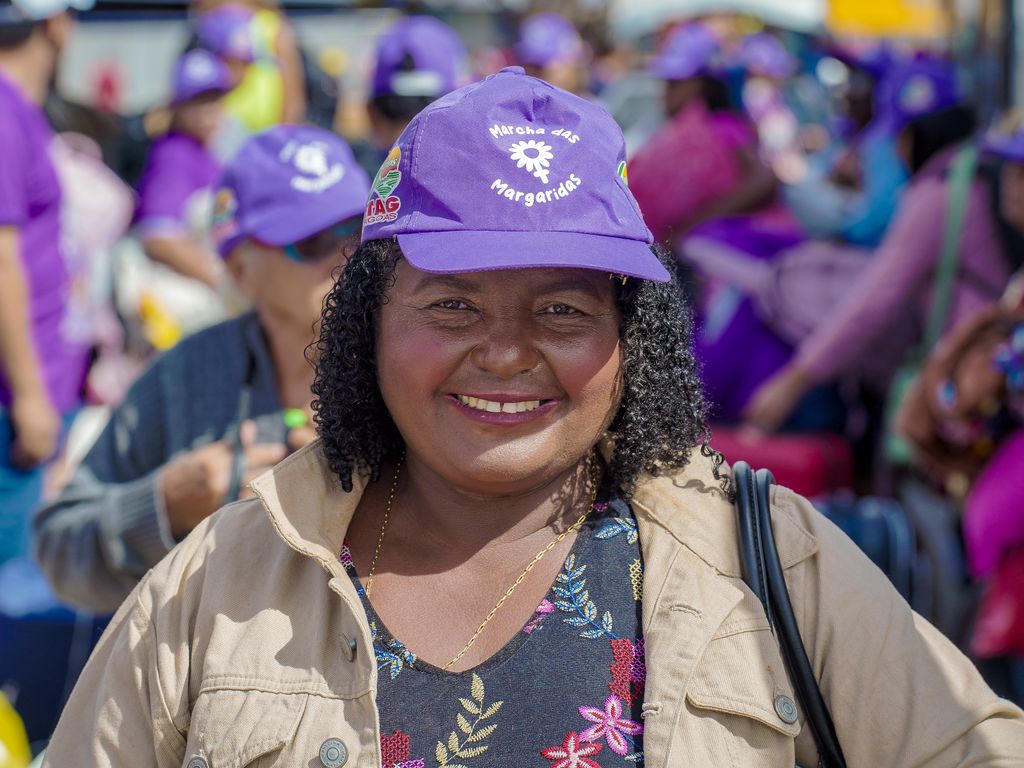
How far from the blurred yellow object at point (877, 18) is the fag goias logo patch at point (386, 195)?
12.9 m

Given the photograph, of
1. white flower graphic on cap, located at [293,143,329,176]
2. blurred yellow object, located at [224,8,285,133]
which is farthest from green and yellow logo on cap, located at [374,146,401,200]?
blurred yellow object, located at [224,8,285,133]

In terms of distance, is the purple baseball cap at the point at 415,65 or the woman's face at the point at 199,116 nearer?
the purple baseball cap at the point at 415,65

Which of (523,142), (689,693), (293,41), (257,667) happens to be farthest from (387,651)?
(293,41)

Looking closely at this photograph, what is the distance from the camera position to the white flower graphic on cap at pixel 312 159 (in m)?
3.16

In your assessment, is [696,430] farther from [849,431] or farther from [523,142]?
[849,431]

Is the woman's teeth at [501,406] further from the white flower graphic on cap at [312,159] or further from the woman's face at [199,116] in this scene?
the woman's face at [199,116]

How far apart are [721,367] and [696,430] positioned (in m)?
3.15

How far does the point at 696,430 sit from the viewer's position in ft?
7.20

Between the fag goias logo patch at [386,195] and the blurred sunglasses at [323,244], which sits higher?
the fag goias logo patch at [386,195]

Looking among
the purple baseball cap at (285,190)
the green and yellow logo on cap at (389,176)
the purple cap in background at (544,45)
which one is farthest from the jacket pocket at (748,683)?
the purple cap in background at (544,45)

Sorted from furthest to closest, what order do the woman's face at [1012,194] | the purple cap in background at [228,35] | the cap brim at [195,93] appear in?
the purple cap in background at [228,35]
the cap brim at [195,93]
the woman's face at [1012,194]

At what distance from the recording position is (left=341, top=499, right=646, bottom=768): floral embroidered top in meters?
1.92

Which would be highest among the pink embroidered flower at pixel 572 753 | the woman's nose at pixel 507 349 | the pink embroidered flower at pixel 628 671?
the woman's nose at pixel 507 349

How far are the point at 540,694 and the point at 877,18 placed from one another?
13567 millimetres
